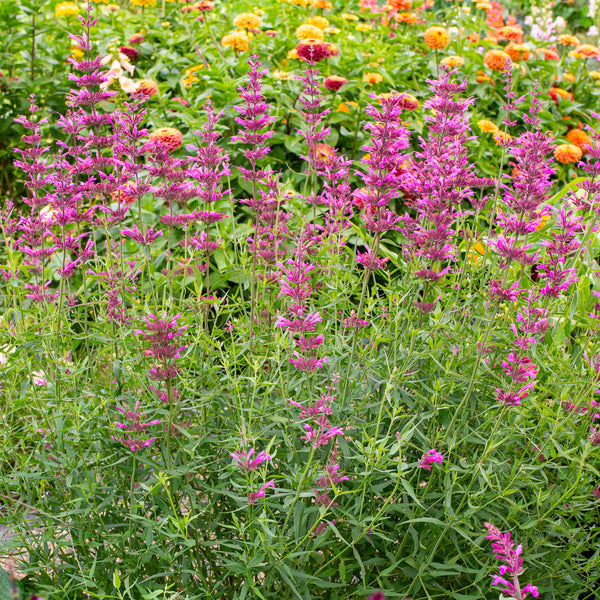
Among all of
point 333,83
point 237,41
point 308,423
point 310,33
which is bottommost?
point 308,423

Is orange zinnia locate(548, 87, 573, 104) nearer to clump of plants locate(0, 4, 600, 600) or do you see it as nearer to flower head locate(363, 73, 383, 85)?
flower head locate(363, 73, 383, 85)

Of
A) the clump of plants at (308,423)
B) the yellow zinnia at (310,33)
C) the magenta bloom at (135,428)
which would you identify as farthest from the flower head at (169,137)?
the magenta bloom at (135,428)

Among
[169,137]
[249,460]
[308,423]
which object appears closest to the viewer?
[249,460]

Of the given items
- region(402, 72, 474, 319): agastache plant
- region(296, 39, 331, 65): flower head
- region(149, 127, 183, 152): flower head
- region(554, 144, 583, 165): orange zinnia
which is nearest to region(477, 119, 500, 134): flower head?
region(554, 144, 583, 165): orange zinnia

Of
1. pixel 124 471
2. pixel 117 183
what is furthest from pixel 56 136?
pixel 124 471

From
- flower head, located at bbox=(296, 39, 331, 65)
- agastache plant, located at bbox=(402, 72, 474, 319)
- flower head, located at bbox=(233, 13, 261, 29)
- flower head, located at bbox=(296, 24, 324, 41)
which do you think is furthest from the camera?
flower head, located at bbox=(233, 13, 261, 29)

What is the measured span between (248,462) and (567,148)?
4426 mm

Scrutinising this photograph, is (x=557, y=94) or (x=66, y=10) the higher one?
(x=66, y=10)

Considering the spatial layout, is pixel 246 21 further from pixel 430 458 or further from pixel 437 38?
pixel 430 458

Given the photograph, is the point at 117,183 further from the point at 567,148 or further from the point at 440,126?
the point at 567,148

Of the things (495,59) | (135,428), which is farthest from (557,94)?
(135,428)

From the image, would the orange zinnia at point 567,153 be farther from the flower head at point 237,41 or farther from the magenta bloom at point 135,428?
the magenta bloom at point 135,428

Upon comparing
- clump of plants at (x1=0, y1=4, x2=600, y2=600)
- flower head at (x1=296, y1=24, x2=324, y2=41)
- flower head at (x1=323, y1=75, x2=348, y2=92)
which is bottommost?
clump of plants at (x1=0, y1=4, x2=600, y2=600)

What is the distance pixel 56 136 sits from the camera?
5.62m
